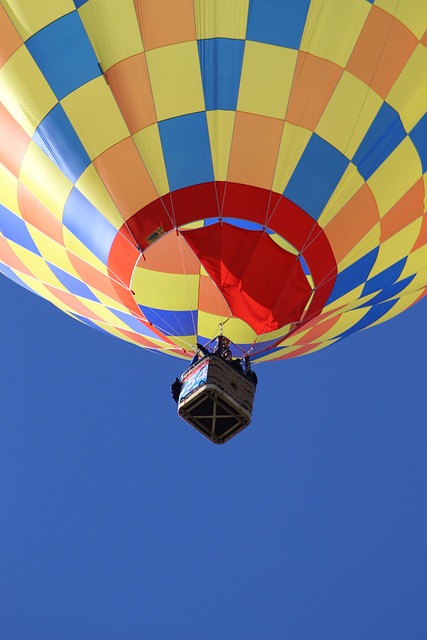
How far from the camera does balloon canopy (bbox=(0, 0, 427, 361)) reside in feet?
25.3

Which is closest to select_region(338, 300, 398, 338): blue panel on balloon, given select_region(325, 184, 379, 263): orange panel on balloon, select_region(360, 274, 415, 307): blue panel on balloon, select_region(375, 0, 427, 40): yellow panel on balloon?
select_region(360, 274, 415, 307): blue panel on balloon

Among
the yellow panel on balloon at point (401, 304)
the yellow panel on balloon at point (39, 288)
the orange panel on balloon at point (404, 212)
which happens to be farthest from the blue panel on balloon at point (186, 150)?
the yellow panel on balloon at point (401, 304)

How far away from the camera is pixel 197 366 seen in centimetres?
782

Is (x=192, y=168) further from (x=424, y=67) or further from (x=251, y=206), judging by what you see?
(x=424, y=67)

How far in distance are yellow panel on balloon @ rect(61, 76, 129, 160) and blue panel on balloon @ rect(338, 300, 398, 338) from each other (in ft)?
9.43

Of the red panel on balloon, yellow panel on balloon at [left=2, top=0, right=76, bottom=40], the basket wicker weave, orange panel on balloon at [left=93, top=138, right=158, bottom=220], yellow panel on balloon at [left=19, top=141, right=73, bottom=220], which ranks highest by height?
yellow panel on balloon at [left=2, top=0, right=76, bottom=40]

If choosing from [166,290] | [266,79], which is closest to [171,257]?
[166,290]

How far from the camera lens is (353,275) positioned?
845 centimetres

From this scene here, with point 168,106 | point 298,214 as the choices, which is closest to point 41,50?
point 168,106

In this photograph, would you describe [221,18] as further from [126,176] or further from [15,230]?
[15,230]

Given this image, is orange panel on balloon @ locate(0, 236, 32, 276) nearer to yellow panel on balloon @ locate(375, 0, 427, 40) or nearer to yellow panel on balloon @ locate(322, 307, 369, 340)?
yellow panel on balloon @ locate(322, 307, 369, 340)

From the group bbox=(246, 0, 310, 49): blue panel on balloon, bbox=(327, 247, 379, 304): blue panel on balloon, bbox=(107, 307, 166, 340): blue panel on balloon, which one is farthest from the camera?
bbox=(107, 307, 166, 340): blue panel on balloon

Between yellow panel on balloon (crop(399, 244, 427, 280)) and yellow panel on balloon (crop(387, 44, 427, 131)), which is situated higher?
yellow panel on balloon (crop(387, 44, 427, 131))

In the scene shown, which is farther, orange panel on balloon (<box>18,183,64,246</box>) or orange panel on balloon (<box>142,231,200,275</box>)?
orange panel on balloon (<box>142,231,200,275</box>)
